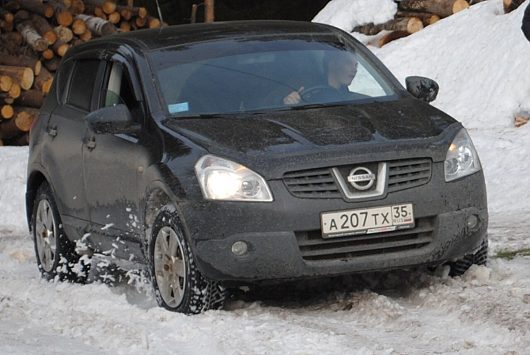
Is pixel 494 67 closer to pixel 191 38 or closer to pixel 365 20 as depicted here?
pixel 365 20

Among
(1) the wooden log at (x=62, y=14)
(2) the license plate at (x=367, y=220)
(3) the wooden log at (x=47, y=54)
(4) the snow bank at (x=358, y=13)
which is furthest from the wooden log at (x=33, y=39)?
(2) the license plate at (x=367, y=220)

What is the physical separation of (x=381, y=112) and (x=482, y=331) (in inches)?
69.3

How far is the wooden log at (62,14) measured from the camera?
66.3 ft

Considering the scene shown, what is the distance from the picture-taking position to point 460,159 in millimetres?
7457

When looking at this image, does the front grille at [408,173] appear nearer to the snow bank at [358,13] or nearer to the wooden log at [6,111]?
the snow bank at [358,13]

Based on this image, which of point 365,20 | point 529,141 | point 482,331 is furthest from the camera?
point 365,20

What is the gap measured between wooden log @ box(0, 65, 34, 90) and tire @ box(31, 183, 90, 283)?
9516mm

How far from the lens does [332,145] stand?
717cm

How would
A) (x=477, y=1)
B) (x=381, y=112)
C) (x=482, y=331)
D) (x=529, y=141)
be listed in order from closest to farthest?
1. (x=482, y=331)
2. (x=381, y=112)
3. (x=529, y=141)
4. (x=477, y=1)

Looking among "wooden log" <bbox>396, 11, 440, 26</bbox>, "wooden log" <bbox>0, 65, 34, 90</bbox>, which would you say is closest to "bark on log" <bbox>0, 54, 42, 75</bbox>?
"wooden log" <bbox>0, 65, 34, 90</bbox>

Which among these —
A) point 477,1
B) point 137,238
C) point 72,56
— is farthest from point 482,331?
point 477,1

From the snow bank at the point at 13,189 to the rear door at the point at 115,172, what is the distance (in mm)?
4297

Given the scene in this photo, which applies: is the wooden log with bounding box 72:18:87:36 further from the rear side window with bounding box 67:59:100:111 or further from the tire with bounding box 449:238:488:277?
the tire with bounding box 449:238:488:277

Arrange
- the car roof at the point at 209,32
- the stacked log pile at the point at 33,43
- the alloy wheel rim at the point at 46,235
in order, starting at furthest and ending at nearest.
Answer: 1. the stacked log pile at the point at 33,43
2. the alloy wheel rim at the point at 46,235
3. the car roof at the point at 209,32
